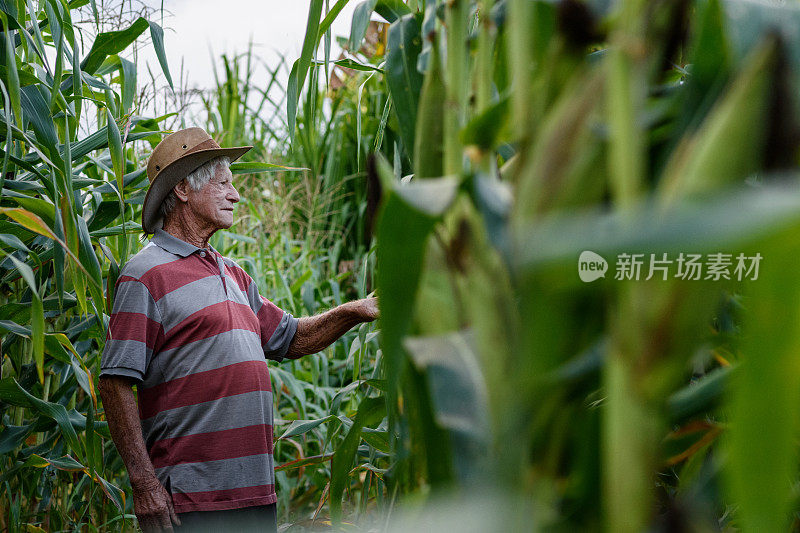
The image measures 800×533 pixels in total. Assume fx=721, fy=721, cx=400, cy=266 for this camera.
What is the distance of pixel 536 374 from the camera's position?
28 cm

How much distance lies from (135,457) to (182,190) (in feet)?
1.86

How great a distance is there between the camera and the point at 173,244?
1480mm

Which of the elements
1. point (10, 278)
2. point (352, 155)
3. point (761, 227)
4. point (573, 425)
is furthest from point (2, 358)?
point (352, 155)

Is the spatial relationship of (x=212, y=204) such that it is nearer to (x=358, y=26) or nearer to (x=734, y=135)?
(x=358, y=26)

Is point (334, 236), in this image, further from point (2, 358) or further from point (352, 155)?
point (2, 358)

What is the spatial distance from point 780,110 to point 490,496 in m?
0.17

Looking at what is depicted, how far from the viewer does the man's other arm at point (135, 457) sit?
4.25 feet

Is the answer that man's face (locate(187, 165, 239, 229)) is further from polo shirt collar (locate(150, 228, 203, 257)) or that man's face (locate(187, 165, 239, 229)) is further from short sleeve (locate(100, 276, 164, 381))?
short sleeve (locate(100, 276, 164, 381))

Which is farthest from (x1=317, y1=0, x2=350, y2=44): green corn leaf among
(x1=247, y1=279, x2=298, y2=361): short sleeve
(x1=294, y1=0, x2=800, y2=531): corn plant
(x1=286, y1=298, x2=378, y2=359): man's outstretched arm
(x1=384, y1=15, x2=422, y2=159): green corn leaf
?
(x1=247, y1=279, x2=298, y2=361): short sleeve

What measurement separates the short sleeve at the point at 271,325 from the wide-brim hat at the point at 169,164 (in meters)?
0.26

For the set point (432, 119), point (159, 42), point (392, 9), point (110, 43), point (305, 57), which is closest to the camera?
point (432, 119)

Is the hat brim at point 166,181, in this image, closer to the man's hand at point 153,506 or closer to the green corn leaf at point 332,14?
the man's hand at point 153,506

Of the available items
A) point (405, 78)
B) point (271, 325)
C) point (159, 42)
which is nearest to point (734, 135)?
point (405, 78)

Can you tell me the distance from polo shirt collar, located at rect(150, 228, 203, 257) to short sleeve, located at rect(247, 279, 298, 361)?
0.18 m
